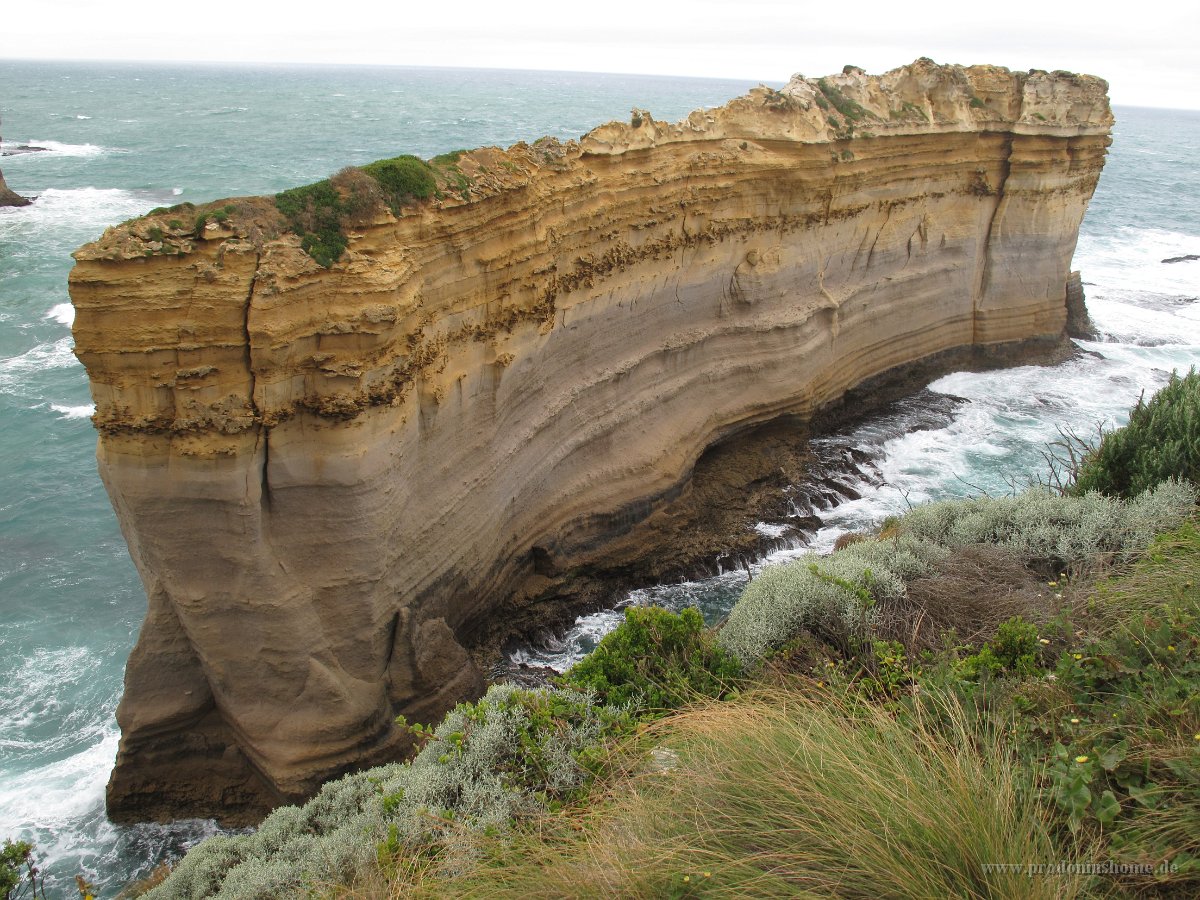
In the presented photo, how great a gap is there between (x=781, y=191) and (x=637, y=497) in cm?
783

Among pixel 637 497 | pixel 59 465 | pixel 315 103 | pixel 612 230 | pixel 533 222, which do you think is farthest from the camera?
pixel 315 103

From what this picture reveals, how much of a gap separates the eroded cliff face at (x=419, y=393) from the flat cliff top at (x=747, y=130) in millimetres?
67

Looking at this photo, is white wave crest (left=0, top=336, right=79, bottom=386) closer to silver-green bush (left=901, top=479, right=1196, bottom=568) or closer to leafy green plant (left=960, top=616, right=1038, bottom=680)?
silver-green bush (left=901, top=479, right=1196, bottom=568)

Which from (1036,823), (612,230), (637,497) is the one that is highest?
(612,230)

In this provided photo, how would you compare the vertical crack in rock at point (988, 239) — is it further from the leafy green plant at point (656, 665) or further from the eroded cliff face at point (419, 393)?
the leafy green plant at point (656, 665)

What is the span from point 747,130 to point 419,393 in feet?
34.1

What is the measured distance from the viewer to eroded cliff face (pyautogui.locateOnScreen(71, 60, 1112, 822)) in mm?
10227

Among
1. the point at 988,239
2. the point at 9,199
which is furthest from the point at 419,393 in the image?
the point at 9,199

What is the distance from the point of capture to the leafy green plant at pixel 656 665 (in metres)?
8.23

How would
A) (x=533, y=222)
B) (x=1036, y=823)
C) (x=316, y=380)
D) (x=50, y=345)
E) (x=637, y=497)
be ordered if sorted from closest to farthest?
(x=1036, y=823), (x=316, y=380), (x=533, y=222), (x=637, y=497), (x=50, y=345)

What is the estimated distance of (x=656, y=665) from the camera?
882cm

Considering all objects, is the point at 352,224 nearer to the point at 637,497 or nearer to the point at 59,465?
the point at 637,497

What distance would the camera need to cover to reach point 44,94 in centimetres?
11988

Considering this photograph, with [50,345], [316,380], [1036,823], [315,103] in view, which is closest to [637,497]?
[316,380]
